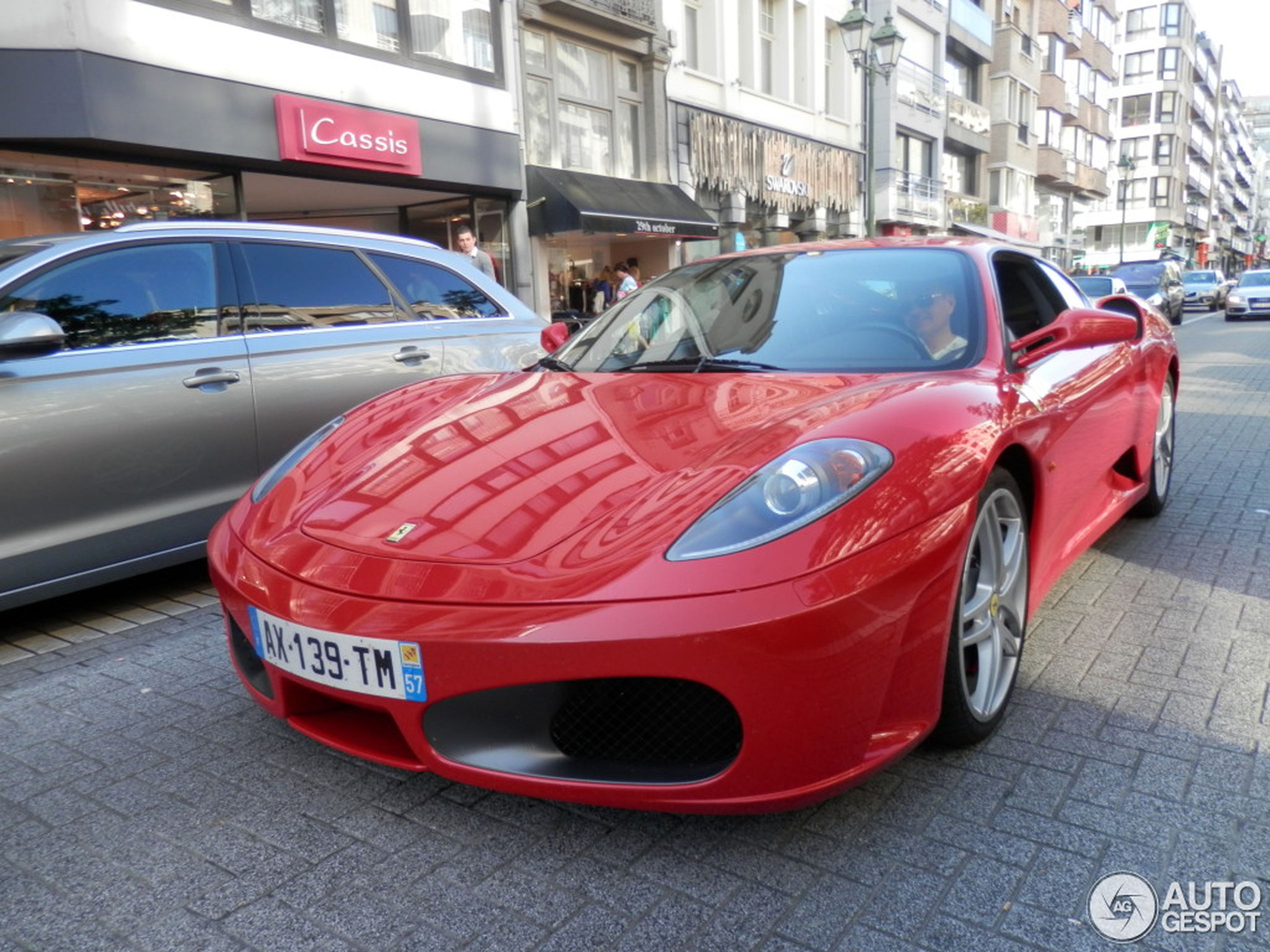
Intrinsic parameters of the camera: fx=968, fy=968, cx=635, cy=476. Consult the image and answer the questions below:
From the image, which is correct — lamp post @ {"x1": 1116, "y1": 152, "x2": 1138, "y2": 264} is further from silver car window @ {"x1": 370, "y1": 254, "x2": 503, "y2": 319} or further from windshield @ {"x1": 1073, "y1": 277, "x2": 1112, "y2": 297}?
silver car window @ {"x1": 370, "y1": 254, "x2": 503, "y2": 319}

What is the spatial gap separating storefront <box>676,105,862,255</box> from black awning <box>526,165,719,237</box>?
154 cm

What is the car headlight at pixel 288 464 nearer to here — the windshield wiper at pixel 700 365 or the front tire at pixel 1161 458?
the windshield wiper at pixel 700 365

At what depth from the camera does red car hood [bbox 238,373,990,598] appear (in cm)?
199

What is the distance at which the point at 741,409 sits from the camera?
2.47 metres

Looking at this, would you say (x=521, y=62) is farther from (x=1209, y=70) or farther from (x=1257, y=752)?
(x=1209, y=70)

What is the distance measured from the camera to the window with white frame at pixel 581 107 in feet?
51.2

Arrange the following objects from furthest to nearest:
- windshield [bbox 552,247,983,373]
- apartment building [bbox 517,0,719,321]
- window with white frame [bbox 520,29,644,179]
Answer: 1. window with white frame [bbox 520,29,644,179]
2. apartment building [bbox 517,0,719,321]
3. windshield [bbox 552,247,983,373]

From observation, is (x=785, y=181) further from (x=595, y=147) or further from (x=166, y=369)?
(x=166, y=369)

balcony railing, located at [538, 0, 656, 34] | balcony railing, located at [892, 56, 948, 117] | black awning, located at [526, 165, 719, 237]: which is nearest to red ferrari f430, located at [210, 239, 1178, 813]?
black awning, located at [526, 165, 719, 237]

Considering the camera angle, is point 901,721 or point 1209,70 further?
point 1209,70

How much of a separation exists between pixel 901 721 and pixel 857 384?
0.91m

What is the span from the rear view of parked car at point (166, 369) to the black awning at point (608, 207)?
33.6 ft

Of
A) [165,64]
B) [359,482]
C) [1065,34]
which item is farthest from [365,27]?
[1065,34]

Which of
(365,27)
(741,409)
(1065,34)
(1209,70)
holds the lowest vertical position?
(741,409)
